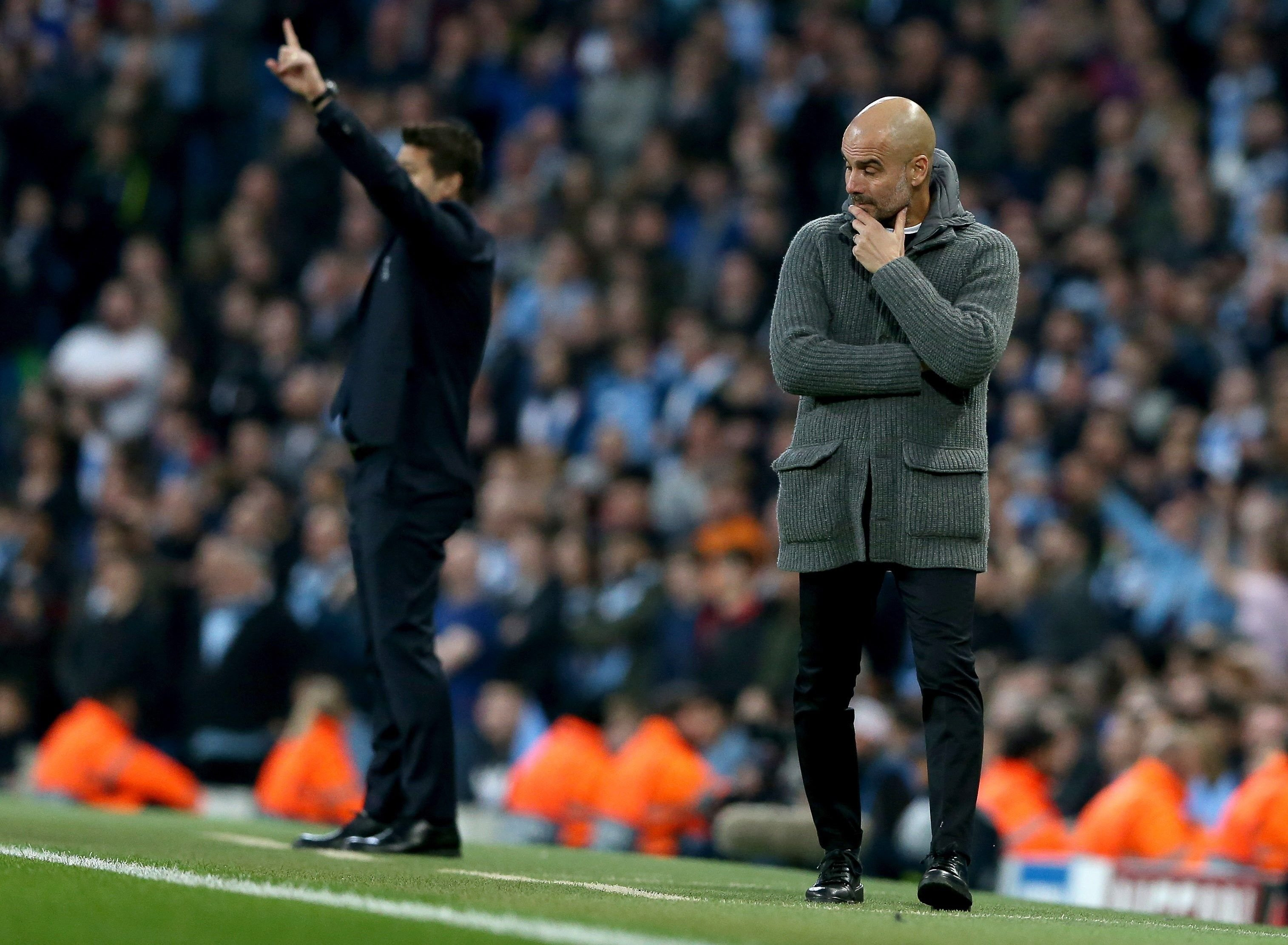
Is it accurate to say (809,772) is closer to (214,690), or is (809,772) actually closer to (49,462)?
(214,690)

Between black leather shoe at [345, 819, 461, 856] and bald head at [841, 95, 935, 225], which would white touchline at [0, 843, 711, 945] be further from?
bald head at [841, 95, 935, 225]

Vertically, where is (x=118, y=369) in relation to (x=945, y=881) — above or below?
above

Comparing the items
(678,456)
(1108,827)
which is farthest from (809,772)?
(678,456)

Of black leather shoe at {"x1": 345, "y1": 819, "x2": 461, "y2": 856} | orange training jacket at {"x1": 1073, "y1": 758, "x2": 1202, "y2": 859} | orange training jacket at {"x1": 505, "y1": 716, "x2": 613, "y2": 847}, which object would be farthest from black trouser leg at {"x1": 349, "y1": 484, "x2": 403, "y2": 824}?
orange training jacket at {"x1": 505, "y1": 716, "x2": 613, "y2": 847}

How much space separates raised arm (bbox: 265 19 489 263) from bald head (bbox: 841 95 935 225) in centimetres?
151

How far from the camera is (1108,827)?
938 cm

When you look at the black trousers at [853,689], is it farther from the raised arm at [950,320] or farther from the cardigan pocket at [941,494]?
the raised arm at [950,320]

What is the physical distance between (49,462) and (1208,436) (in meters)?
7.45

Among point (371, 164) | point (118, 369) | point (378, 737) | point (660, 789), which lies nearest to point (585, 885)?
point (378, 737)

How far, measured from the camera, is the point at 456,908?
4145mm

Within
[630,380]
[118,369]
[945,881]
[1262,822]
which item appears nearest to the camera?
[945,881]

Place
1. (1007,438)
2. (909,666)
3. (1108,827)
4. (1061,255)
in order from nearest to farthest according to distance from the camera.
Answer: (1108,827), (909,666), (1007,438), (1061,255)

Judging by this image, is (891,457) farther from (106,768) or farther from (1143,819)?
(106,768)

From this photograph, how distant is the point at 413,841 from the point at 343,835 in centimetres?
27
